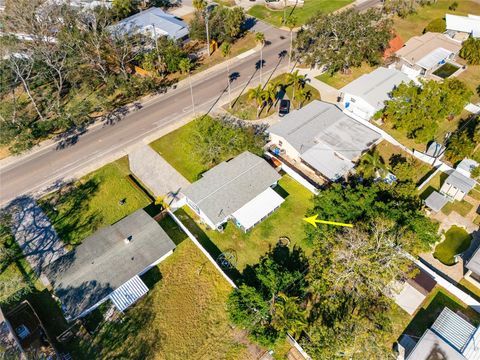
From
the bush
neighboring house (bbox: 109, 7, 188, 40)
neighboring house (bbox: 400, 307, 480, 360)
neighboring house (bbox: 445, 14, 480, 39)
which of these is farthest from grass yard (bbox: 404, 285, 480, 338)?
the bush

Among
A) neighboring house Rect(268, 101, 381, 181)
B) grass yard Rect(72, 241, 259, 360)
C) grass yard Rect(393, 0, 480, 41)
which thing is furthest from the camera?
grass yard Rect(393, 0, 480, 41)

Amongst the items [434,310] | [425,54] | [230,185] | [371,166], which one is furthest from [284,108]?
[434,310]

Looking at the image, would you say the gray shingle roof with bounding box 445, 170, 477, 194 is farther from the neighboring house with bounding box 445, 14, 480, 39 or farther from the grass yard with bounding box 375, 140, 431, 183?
the neighboring house with bounding box 445, 14, 480, 39

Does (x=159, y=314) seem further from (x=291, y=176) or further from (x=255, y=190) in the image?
(x=291, y=176)

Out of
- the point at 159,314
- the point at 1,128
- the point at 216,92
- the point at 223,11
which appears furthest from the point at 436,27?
A: the point at 1,128

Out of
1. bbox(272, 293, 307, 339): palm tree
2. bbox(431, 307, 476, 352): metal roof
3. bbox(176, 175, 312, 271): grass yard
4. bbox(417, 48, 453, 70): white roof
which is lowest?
bbox(431, 307, 476, 352): metal roof
